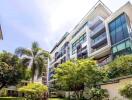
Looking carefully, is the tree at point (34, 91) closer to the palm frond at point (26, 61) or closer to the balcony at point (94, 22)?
the palm frond at point (26, 61)

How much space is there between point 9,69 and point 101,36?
63.4 ft

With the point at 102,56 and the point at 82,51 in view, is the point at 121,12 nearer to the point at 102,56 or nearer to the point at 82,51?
the point at 102,56

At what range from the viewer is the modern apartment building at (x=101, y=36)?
3417 centimetres

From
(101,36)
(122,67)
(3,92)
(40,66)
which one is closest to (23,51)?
(40,66)

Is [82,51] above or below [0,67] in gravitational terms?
above

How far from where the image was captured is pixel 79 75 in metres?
33.3

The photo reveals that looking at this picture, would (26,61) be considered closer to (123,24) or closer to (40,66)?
(40,66)

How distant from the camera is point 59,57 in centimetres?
7225

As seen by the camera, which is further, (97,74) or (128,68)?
(97,74)

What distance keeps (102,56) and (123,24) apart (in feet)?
34.1

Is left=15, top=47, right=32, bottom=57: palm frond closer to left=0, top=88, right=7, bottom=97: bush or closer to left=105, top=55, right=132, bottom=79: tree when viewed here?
left=105, top=55, right=132, bottom=79: tree

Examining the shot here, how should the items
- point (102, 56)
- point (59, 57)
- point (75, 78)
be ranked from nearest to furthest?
point (75, 78)
point (102, 56)
point (59, 57)

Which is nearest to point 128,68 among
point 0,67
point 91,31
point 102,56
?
point 102,56

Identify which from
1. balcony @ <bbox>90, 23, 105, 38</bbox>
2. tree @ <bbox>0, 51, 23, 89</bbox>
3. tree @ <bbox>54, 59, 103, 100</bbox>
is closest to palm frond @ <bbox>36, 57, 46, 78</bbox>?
tree @ <bbox>54, 59, 103, 100</bbox>
